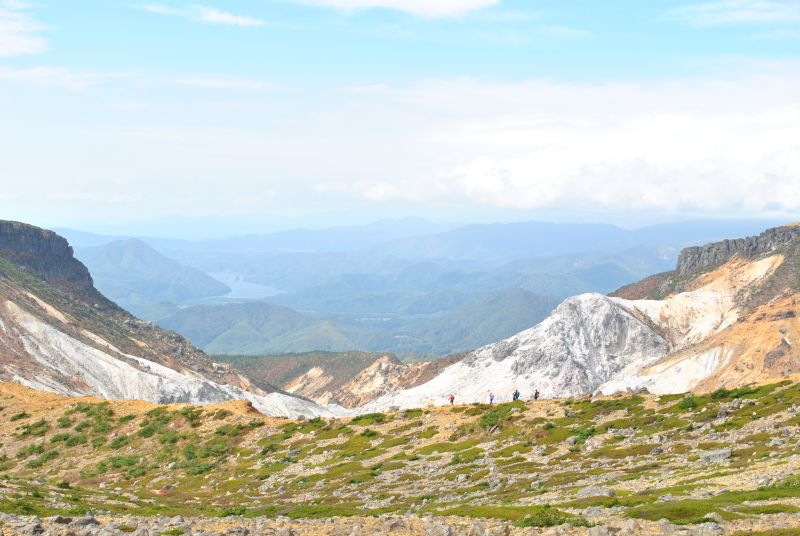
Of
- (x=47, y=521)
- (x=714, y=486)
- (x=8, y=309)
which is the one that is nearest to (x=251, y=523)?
(x=47, y=521)

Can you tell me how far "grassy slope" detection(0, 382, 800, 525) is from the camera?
30.2 meters

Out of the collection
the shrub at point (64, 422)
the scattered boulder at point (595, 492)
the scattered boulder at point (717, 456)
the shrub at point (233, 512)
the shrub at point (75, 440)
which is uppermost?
the scattered boulder at point (595, 492)

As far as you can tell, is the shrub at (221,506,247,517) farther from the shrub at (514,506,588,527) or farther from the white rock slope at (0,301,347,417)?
the white rock slope at (0,301,347,417)

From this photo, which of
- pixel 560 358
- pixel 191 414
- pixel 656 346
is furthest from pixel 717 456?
pixel 656 346

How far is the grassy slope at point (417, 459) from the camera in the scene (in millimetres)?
30156

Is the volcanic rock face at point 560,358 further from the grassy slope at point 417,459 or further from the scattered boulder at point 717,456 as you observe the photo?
the scattered boulder at point 717,456

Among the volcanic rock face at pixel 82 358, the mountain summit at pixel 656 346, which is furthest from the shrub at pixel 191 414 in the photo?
the mountain summit at pixel 656 346

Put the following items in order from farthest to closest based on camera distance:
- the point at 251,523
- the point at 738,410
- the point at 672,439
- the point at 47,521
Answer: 1. the point at 738,410
2. the point at 672,439
3. the point at 251,523
4. the point at 47,521

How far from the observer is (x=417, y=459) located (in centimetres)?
4659

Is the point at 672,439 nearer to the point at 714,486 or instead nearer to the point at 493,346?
the point at 714,486

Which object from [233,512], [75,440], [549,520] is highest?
[549,520]

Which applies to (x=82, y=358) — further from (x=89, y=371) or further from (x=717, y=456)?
(x=717, y=456)

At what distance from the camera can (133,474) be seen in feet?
161

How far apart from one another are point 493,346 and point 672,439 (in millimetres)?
143300
